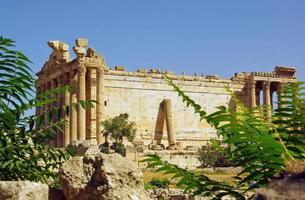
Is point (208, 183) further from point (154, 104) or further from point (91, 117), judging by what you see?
point (154, 104)

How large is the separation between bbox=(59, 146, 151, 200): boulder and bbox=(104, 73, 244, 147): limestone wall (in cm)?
5257

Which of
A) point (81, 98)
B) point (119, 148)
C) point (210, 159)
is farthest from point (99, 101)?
point (210, 159)

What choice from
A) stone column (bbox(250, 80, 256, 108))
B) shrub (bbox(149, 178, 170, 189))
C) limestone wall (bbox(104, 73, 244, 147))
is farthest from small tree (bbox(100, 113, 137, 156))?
shrub (bbox(149, 178, 170, 189))

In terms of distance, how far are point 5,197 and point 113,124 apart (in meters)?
49.1

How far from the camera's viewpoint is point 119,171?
13.6 feet

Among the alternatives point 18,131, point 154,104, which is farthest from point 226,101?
point 18,131

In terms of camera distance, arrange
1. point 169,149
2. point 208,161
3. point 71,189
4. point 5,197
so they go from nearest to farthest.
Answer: point 5,197
point 71,189
point 208,161
point 169,149

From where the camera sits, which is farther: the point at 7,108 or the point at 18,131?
the point at 18,131

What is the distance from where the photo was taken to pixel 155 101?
60.2 m

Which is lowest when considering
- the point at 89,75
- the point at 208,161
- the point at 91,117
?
the point at 208,161

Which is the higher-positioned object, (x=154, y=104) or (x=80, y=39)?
(x=80, y=39)

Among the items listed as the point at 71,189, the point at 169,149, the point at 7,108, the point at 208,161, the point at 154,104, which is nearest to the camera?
the point at 71,189

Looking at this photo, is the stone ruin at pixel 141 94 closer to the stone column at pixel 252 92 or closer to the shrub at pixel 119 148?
the stone column at pixel 252 92

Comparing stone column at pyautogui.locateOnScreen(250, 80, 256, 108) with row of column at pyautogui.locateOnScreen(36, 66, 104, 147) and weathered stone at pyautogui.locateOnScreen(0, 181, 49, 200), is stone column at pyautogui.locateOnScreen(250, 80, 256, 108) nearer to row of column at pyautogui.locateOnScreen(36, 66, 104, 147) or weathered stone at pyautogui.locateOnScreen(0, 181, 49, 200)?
row of column at pyautogui.locateOnScreen(36, 66, 104, 147)
